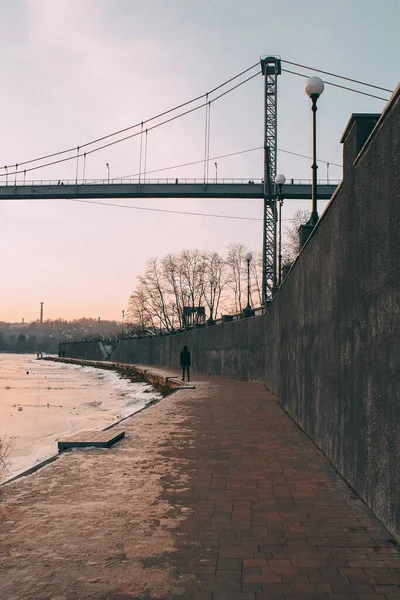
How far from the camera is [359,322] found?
5.89 meters

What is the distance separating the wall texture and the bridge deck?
57.1 metres

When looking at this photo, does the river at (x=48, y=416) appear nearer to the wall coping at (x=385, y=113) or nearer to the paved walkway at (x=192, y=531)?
the paved walkway at (x=192, y=531)

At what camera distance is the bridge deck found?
67.3 meters

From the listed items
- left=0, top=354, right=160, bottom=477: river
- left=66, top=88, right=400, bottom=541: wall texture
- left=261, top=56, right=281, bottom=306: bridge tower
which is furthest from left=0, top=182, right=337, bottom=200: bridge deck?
left=66, top=88, right=400, bottom=541: wall texture

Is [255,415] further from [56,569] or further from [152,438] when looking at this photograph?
[56,569]

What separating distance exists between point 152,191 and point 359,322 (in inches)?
2676

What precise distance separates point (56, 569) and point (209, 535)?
1.28 meters

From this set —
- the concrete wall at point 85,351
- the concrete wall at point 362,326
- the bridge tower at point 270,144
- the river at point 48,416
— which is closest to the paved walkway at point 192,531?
the concrete wall at point 362,326

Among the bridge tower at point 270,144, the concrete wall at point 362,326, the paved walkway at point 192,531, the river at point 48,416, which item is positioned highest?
the bridge tower at point 270,144

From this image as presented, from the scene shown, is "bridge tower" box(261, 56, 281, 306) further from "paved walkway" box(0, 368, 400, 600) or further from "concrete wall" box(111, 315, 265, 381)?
"paved walkway" box(0, 368, 400, 600)

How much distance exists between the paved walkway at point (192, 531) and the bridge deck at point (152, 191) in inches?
2342

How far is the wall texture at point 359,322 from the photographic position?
15.5 ft

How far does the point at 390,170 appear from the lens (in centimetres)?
484

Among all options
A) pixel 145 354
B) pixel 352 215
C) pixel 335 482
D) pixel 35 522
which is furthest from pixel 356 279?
pixel 145 354
